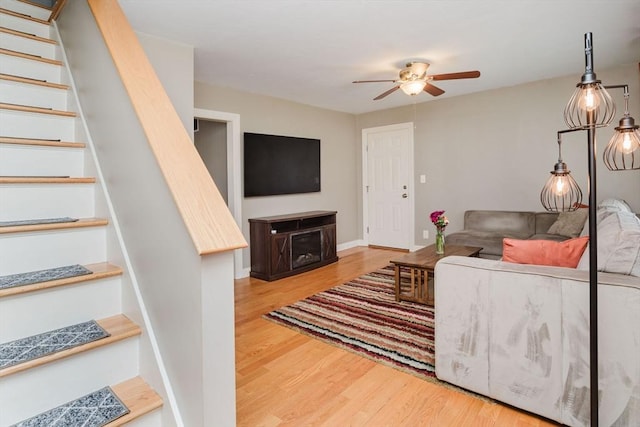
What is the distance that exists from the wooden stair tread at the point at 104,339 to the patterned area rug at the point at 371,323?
1.50 meters

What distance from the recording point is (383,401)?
1.84 m

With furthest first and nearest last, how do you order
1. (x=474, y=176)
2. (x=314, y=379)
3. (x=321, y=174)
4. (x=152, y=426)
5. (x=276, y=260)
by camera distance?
(x=321, y=174) < (x=474, y=176) < (x=276, y=260) < (x=314, y=379) < (x=152, y=426)

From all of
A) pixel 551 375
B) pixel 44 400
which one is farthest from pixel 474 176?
pixel 44 400

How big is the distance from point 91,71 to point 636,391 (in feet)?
9.54

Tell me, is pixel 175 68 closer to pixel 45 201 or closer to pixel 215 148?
pixel 45 201

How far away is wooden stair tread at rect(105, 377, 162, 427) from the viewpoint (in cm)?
117

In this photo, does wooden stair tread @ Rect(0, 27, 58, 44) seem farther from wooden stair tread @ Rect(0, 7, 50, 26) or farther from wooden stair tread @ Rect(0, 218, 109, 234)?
wooden stair tread @ Rect(0, 218, 109, 234)

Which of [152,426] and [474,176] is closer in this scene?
[152,426]

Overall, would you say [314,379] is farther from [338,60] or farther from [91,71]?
[338,60]

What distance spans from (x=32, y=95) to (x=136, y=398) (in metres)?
1.82

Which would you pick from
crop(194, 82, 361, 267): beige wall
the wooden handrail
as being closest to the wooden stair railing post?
the wooden handrail

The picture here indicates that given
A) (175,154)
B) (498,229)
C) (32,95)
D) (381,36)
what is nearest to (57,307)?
(175,154)

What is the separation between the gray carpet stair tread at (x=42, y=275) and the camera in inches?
51.2

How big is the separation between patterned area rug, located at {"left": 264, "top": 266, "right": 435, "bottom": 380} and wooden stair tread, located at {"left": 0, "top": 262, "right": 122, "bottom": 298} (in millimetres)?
1580
